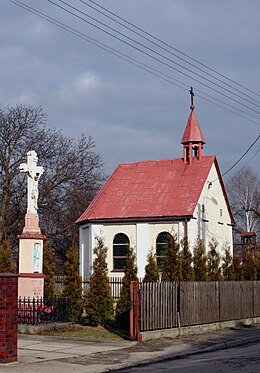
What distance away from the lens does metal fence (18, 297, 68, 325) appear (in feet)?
65.0

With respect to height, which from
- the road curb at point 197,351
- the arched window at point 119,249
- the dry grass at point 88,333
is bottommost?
the road curb at point 197,351

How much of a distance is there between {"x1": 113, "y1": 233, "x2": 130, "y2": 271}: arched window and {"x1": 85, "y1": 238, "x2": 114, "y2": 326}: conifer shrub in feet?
37.5

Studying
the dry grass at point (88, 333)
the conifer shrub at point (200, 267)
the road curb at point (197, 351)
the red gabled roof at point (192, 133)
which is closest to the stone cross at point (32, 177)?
the dry grass at point (88, 333)

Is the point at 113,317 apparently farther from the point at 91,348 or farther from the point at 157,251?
the point at 157,251

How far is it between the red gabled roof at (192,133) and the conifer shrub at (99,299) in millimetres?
14836

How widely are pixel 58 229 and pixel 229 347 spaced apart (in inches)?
990

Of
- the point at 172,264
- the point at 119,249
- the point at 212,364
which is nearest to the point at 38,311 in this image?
the point at 172,264

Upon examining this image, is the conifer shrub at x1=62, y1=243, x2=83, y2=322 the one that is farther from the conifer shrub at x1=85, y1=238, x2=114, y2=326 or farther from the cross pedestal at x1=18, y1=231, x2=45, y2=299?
the cross pedestal at x1=18, y1=231, x2=45, y2=299

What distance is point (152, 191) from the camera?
34031 millimetres

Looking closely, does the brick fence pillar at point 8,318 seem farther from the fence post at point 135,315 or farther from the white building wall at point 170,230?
the white building wall at point 170,230

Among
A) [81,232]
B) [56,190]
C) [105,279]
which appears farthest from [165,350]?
[56,190]

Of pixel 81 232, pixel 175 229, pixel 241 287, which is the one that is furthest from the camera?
pixel 81 232

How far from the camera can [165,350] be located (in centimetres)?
1598

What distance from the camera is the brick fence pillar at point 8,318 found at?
41.4ft
